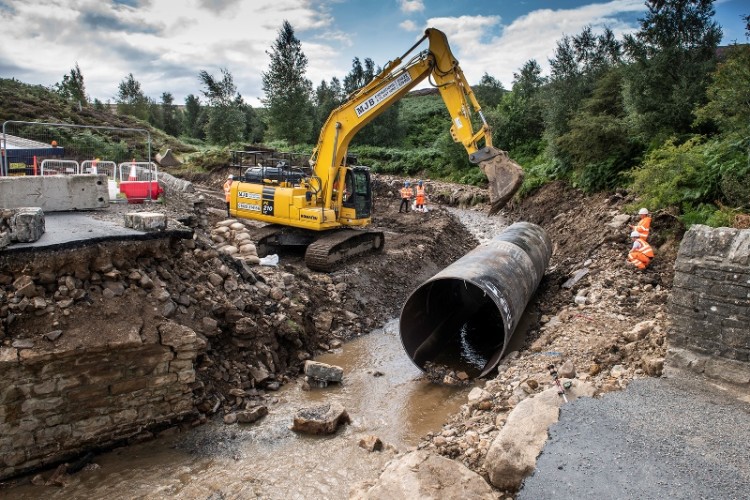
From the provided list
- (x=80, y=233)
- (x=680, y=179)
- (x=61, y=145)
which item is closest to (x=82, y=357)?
(x=80, y=233)

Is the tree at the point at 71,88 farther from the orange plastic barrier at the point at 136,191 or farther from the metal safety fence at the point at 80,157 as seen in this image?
the orange plastic barrier at the point at 136,191

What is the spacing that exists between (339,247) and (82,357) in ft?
22.6

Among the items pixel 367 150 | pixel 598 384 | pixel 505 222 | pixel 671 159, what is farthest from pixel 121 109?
pixel 598 384

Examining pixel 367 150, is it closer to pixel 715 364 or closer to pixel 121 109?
pixel 121 109

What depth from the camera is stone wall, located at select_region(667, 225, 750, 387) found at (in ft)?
15.6

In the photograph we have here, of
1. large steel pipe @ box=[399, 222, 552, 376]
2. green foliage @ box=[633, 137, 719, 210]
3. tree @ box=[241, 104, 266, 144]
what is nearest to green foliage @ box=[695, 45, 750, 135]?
green foliage @ box=[633, 137, 719, 210]

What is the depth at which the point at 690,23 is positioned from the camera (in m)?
15.7

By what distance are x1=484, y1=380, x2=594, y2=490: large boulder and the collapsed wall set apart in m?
3.93

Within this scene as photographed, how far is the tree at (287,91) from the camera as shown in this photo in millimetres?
31750

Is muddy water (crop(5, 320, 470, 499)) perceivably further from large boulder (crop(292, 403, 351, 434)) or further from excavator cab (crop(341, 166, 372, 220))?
excavator cab (crop(341, 166, 372, 220))

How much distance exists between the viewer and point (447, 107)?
10.8m

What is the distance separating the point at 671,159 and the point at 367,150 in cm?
2659

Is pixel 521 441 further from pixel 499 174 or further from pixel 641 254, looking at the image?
pixel 641 254

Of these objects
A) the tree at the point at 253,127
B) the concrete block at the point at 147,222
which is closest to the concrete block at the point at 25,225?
the concrete block at the point at 147,222
